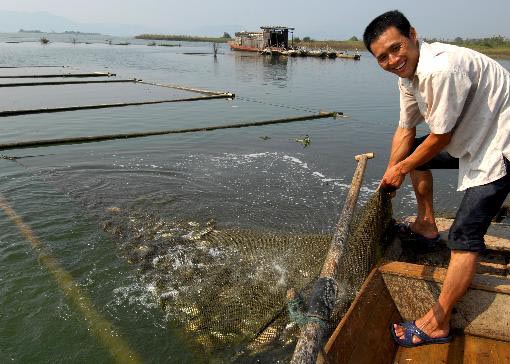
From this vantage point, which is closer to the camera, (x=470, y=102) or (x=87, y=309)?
(x=470, y=102)

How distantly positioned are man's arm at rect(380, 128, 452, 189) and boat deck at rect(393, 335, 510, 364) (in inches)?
48.2

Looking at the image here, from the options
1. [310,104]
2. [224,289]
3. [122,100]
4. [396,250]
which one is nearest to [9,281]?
[224,289]

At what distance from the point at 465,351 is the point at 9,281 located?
14.9 feet

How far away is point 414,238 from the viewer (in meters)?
3.72

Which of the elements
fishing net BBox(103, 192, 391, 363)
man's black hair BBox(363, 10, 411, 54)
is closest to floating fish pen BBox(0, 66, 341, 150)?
fishing net BBox(103, 192, 391, 363)

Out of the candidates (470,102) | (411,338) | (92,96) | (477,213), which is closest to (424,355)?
(411,338)

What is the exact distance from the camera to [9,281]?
4.46 meters

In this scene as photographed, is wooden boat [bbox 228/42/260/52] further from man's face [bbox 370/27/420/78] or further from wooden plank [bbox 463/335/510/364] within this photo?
wooden plank [bbox 463/335/510/364]

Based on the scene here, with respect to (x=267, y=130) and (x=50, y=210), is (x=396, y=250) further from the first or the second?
(x=267, y=130)

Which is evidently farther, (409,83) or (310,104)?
(310,104)

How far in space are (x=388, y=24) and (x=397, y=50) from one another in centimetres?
16

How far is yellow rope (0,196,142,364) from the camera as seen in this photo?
3.55m

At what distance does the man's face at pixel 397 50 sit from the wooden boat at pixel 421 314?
1.49m

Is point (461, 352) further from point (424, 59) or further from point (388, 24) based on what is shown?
point (388, 24)
